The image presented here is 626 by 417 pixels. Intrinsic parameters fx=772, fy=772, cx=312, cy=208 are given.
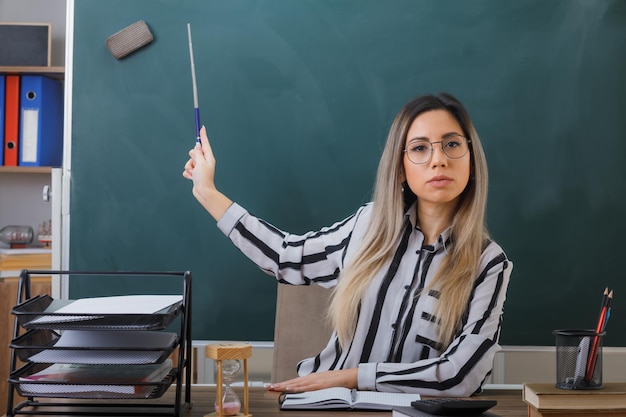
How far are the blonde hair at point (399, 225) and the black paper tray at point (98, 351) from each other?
65 cm

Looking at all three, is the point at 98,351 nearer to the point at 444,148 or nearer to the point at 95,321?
the point at 95,321

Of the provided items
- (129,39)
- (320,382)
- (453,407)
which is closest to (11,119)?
(129,39)

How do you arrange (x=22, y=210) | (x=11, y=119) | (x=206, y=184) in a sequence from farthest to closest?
(x=22, y=210), (x=11, y=119), (x=206, y=184)

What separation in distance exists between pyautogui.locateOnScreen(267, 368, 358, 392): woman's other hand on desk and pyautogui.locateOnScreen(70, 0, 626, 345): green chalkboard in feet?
3.10

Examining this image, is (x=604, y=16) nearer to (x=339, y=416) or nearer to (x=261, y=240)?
(x=261, y=240)

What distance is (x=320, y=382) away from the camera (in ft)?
4.96

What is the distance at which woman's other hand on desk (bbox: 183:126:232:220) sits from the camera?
2.01 metres

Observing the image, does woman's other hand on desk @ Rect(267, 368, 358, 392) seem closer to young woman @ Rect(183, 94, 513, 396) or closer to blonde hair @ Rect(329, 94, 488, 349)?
young woman @ Rect(183, 94, 513, 396)

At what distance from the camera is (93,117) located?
2.48 metres

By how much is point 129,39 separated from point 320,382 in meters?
1.42

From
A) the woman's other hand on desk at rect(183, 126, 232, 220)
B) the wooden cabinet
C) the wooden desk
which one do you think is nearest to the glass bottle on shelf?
the wooden cabinet

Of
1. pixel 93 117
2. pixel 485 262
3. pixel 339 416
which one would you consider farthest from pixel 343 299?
pixel 93 117

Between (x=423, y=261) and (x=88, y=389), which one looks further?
(x=423, y=261)

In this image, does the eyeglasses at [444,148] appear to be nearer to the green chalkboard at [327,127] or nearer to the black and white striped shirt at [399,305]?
the black and white striped shirt at [399,305]
